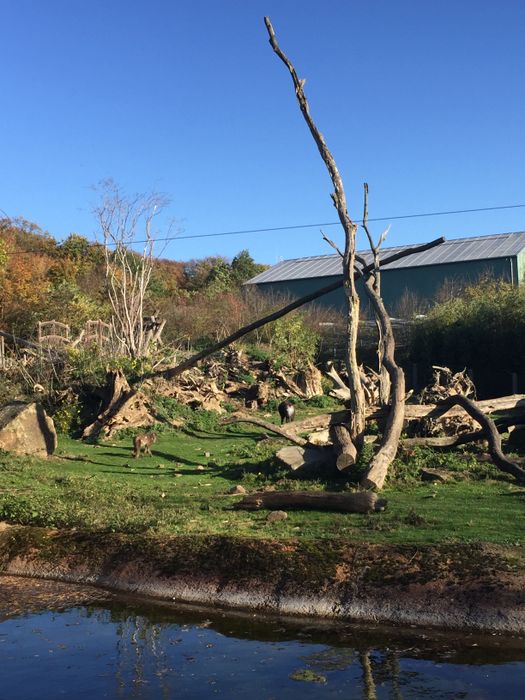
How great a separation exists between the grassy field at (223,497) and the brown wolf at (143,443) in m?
0.22

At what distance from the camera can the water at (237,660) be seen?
5.64m

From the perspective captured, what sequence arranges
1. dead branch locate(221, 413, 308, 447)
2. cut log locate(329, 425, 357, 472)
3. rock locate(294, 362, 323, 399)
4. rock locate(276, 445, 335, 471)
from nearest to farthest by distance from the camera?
cut log locate(329, 425, 357, 472) → rock locate(276, 445, 335, 471) → dead branch locate(221, 413, 308, 447) → rock locate(294, 362, 323, 399)

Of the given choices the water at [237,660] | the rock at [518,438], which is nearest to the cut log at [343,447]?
the rock at [518,438]

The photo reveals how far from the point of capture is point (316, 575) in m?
7.44

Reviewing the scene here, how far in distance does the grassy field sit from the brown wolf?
0.71ft

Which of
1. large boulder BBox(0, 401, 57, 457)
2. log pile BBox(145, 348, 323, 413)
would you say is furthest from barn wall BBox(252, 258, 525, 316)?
large boulder BBox(0, 401, 57, 457)

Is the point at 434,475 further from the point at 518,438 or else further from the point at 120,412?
the point at 120,412

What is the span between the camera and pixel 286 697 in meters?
5.50

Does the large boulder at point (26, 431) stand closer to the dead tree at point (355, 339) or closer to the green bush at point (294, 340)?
the dead tree at point (355, 339)

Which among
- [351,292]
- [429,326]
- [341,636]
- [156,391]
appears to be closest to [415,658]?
[341,636]

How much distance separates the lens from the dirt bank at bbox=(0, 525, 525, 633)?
6.84 meters

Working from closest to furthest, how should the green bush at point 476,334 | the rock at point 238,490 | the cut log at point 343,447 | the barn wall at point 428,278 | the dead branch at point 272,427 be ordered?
1. the rock at point 238,490
2. the cut log at point 343,447
3. the dead branch at point 272,427
4. the green bush at point 476,334
5. the barn wall at point 428,278

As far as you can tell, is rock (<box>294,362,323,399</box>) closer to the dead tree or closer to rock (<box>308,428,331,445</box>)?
the dead tree

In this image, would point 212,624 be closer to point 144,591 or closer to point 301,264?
point 144,591
